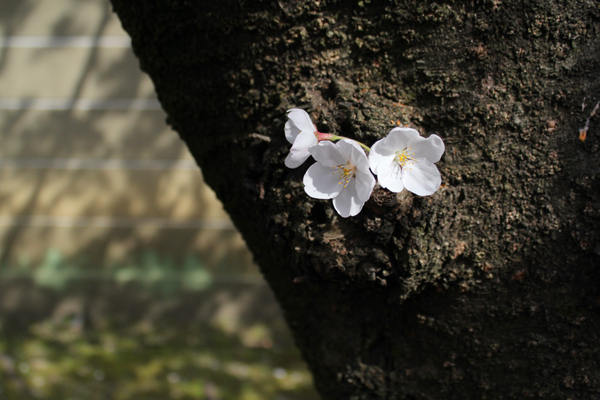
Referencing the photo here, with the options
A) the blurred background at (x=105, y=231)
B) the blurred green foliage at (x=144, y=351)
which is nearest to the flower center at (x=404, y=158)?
the blurred green foliage at (x=144, y=351)

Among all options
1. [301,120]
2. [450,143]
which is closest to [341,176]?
[301,120]

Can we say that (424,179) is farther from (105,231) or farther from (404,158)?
(105,231)

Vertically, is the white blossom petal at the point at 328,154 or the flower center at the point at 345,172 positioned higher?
the white blossom petal at the point at 328,154

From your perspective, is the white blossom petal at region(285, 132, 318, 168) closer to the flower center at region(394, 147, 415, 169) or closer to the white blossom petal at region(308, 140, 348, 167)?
the white blossom petal at region(308, 140, 348, 167)

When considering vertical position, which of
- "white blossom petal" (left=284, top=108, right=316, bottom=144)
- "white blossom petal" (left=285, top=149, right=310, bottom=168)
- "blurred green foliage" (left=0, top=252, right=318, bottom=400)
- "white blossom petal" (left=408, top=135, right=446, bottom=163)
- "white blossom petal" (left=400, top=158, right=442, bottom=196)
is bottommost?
"white blossom petal" (left=400, top=158, right=442, bottom=196)

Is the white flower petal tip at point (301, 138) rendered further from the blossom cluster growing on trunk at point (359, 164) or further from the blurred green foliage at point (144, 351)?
the blurred green foliage at point (144, 351)

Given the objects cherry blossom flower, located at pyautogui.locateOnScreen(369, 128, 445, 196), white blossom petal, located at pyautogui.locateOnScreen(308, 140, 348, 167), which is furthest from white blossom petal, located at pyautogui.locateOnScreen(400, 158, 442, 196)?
white blossom petal, located at pyautogui.locateOnScreen(308, 140, 348, 167)

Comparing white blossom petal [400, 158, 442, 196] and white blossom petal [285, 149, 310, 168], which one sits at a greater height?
white blossom petal [285, 149, 310, 168]

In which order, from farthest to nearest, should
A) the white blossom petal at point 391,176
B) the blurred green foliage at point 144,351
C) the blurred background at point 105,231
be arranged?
the blurred background at point 105,231, the blurred green foliage at point 144,351, the white blossom petal at point 391,176
